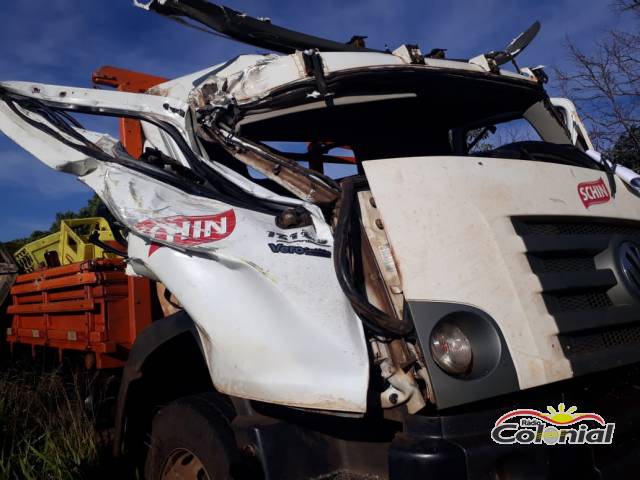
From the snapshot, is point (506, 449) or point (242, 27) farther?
point (242, 27)

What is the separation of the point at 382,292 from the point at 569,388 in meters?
0.81

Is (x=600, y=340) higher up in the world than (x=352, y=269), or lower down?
lower down

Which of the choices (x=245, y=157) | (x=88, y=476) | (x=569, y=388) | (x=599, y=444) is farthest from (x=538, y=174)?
(x=88, y=476)

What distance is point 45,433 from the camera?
361 cm

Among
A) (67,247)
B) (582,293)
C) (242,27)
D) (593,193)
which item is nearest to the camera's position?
(582,293)

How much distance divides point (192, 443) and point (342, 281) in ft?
3.28

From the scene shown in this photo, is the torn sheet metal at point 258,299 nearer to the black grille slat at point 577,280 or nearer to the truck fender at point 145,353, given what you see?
the truck fender at point 145,353

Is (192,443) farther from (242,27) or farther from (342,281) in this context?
(242,27)

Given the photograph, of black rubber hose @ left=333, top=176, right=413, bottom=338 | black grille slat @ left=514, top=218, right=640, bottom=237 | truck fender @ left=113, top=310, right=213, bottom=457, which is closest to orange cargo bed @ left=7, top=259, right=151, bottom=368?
truck fender @ left=113, top=310, right=213, bottom=457

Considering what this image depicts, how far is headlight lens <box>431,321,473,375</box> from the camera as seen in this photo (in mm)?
1992

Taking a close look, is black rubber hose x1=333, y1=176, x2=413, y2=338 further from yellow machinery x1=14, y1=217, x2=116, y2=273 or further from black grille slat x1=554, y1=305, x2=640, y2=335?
yellow machinery x1=14, y1=217, x2=116, y2=273

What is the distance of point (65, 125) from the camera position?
3.16 m

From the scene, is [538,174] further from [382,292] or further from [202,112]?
[202,112]

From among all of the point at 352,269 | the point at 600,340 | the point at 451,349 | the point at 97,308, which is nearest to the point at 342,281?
the point at 352,269
